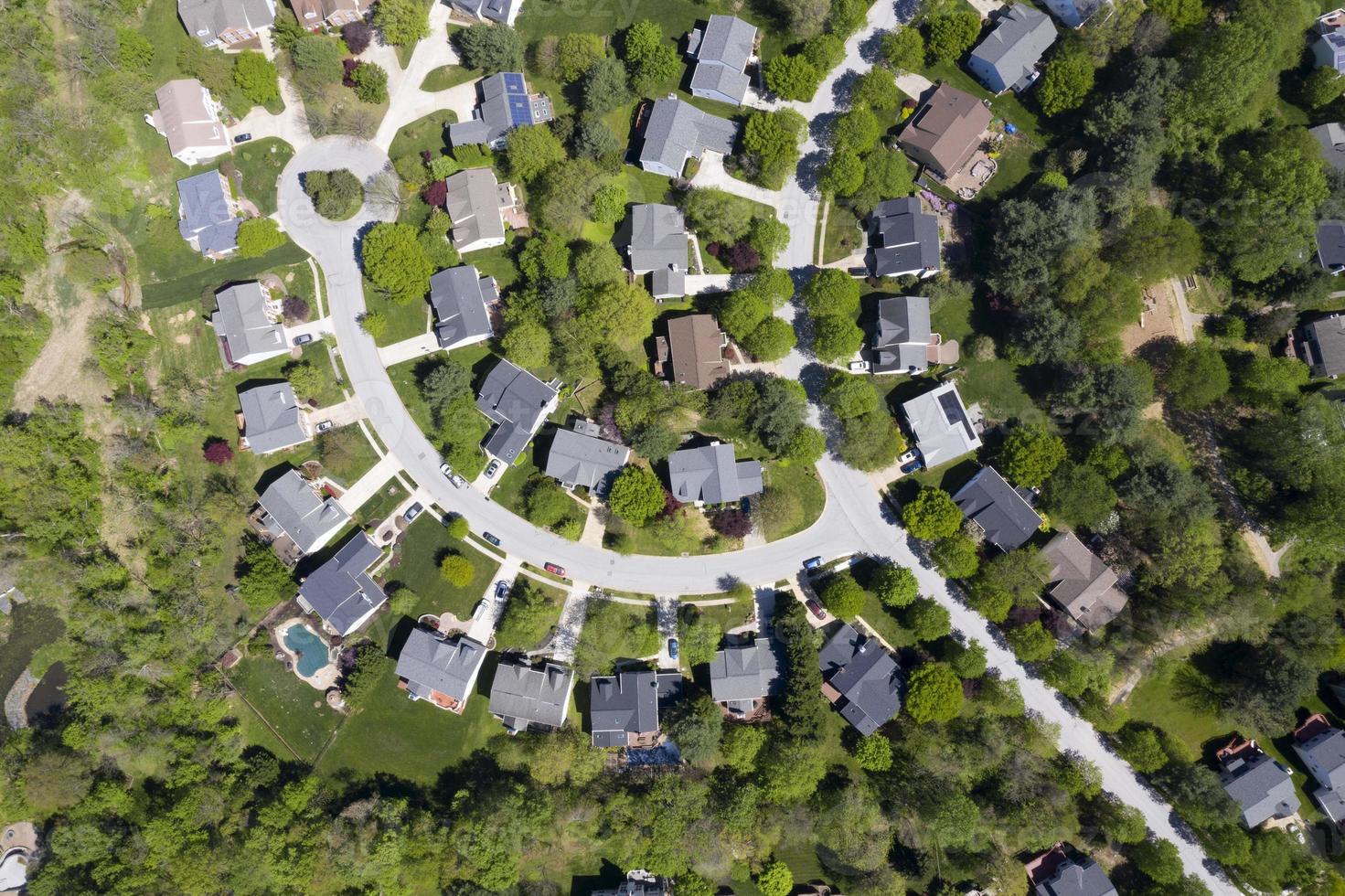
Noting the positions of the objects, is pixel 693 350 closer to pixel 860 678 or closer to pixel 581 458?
pixel 581 458

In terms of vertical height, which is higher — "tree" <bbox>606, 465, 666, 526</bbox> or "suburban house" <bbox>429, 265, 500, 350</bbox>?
"suburban house" <bbox>429, 265, 500, 350</bbox>

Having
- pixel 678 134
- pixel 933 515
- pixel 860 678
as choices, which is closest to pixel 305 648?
pixel 860 678

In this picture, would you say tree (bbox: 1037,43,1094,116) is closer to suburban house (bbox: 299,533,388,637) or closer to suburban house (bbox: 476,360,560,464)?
suburban house (bbox: 476,360,560,464)

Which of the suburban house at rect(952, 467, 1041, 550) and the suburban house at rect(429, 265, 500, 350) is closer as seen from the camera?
the suburban house at rect(952, 467, 1041, 550)

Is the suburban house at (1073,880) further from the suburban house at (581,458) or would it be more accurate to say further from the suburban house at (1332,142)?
the suburban house at (1332,142)

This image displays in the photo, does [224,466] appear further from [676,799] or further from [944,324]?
[944,324]

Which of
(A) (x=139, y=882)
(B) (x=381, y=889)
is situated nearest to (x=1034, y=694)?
(B) (x=381, y=889)

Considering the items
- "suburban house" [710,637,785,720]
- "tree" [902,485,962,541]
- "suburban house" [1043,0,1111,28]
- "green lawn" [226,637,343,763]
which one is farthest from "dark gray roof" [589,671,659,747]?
"suburban house" [1043,0,1111,28]

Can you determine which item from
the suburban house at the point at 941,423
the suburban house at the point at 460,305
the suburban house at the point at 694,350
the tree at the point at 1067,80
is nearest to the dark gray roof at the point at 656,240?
the suburban house at the point at 694,350
